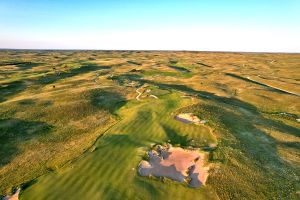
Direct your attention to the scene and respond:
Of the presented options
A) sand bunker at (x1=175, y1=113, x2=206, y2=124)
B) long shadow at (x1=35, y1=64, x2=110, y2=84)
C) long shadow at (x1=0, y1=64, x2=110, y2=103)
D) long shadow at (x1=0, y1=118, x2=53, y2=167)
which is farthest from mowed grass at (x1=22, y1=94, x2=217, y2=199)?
long shadow at (x1=35, y1=64, x2=110, y2=84)

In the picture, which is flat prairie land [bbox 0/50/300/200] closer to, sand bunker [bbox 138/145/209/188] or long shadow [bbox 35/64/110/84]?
sand bunker [bbox 138/145/209/188]

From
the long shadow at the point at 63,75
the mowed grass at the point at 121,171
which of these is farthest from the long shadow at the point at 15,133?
the long shadow at the point at 63,75

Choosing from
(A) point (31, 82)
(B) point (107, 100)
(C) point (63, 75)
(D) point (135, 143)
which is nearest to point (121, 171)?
(D) point (135, 143)

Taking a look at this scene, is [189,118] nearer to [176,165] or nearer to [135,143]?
[135,143]

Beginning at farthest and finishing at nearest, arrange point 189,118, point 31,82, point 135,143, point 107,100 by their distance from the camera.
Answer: point 31,82
point 107,100
point 189,118
point 135,143

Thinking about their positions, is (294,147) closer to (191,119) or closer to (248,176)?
(248,176)
